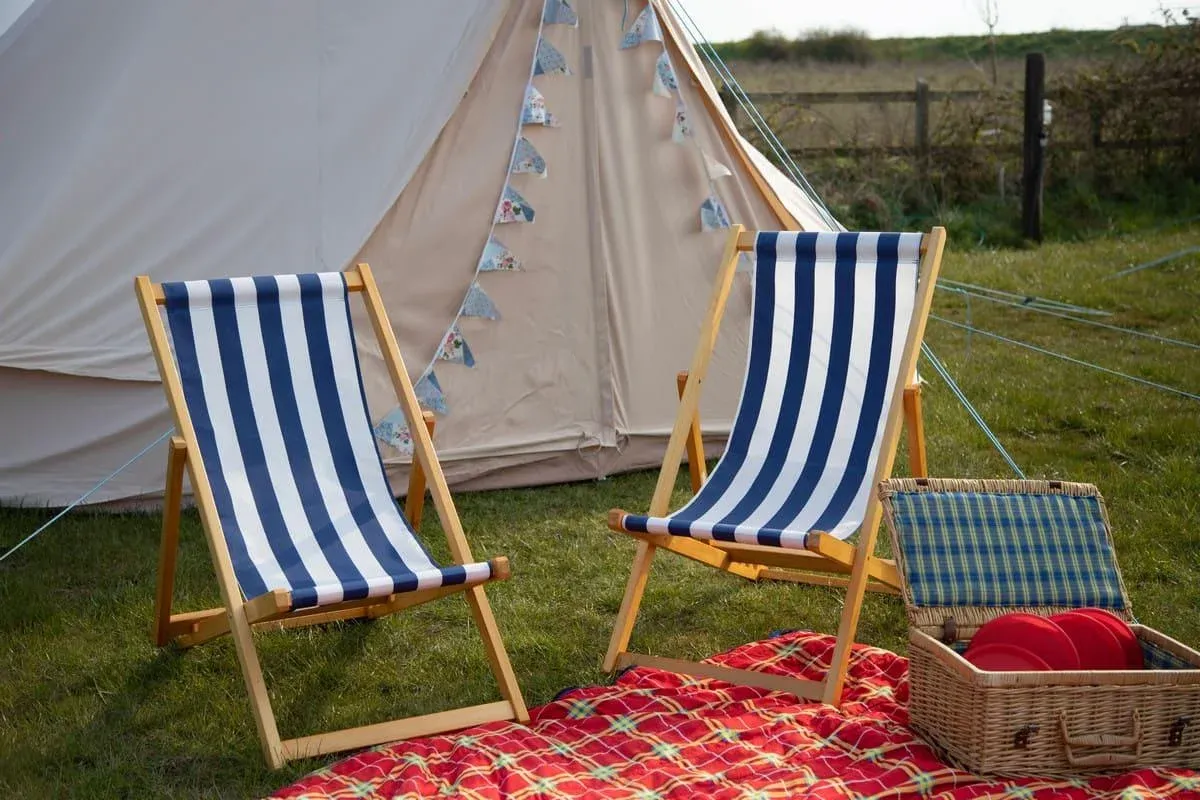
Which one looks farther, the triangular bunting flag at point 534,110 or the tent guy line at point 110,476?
the triangular bunting flag at point 534,110

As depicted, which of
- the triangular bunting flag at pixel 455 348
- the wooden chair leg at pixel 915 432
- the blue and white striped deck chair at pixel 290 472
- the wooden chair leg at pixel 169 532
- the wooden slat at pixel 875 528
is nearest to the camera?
the blue and white striped deck chair at pixel 290 472

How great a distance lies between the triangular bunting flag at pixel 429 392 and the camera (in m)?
4.67

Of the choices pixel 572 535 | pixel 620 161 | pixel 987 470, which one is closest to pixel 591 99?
pixel 620 161

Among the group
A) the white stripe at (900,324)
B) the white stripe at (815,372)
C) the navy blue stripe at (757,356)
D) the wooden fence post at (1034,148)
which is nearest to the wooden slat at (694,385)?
the navy blue stripe at (757,356)

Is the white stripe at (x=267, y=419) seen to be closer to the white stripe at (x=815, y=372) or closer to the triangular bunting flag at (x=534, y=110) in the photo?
the white stripe at (x=815, y=372)

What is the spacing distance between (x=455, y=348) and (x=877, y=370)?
5.15 feet

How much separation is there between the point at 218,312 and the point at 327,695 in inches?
41.1

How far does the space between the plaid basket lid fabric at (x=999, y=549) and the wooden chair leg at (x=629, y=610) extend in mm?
686

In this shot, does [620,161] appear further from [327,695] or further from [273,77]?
[327,695]

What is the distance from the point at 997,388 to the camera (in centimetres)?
609

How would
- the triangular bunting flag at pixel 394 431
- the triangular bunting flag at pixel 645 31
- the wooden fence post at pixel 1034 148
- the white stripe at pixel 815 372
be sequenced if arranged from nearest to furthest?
the white stripe at pixel 815 372 < the triangular bunting flag at pixel 394 431 < the triangular bunting flag at pixel 645 31 < the wooden fence post at pixel 1034 148

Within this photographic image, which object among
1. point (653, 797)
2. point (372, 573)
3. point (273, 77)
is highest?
point (273, 77)

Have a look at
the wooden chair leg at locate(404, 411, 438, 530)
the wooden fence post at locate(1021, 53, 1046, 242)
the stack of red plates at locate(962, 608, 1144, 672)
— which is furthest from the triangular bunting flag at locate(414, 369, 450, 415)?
the wooden fence post at locate(1021, 53, 1046, 242)

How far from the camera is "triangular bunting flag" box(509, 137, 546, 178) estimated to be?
477 centimetres
